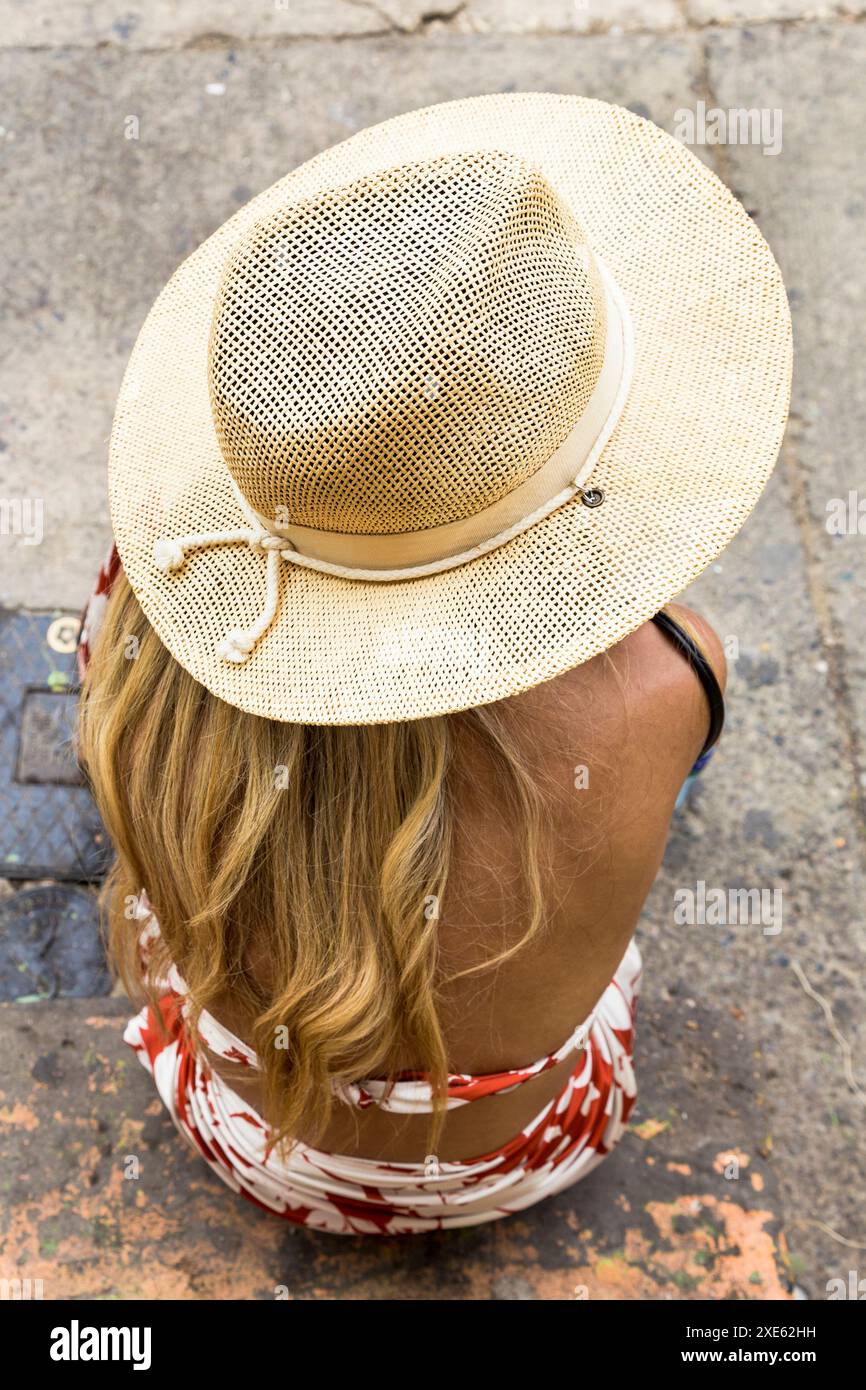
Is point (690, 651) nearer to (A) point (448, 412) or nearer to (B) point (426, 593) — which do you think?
(B) point (426, 593)

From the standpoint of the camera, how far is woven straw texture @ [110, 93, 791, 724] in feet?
3.33

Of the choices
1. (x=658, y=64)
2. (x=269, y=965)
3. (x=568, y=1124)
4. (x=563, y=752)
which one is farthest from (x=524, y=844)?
(x=658, y=64)

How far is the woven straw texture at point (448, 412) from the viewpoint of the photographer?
1.02m

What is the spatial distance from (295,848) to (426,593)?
0.31 m

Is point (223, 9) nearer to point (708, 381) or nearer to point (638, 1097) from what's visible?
point (708, 381)

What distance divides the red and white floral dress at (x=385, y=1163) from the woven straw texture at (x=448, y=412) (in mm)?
515

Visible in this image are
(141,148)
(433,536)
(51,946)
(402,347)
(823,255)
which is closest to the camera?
(402,347)

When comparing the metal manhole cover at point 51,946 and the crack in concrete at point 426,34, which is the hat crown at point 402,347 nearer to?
the metal manhole cover at point 51,946

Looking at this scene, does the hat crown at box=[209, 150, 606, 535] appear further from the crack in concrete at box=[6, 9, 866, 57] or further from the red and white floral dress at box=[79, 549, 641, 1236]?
the crack in concrete at box=[6, 9, 866, 57]

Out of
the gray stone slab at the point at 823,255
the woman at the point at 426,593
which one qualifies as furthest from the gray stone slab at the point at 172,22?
the woman at the point at 426,593

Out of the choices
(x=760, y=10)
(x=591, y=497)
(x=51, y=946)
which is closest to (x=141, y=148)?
(x=760, y=10)

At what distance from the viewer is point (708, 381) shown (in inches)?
50.8

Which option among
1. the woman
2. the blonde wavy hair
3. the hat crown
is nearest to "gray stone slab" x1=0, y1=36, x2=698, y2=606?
the woman

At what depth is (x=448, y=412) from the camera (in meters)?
1.02
